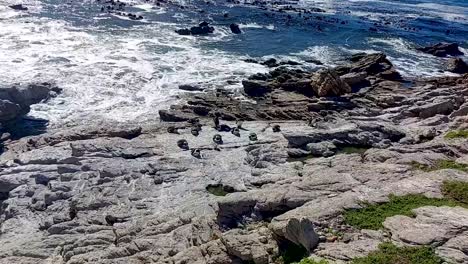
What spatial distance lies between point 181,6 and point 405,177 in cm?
7589

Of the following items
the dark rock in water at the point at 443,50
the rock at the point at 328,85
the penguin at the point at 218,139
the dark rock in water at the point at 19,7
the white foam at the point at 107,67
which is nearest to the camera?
the penguin at the point at 218,139

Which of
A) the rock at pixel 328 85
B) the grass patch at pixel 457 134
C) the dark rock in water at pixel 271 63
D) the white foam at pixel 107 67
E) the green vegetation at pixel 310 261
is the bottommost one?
the white foam at pixel 107 67

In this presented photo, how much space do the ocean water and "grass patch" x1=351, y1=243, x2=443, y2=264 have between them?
27.7 m

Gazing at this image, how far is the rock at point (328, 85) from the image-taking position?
4631 cm

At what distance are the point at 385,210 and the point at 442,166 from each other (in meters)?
6.85

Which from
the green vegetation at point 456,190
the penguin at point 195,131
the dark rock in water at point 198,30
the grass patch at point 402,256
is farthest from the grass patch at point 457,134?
the dark rock in water at point 198,30

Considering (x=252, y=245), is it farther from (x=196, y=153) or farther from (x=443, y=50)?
(x=443, y=50)

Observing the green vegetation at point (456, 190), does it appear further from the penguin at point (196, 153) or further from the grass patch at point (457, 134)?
the penguin at point (196, 153)

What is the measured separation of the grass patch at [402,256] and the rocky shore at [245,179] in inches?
14.2

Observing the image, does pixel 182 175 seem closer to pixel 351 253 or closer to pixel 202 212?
pixel 202 212

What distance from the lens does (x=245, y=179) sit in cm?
3077

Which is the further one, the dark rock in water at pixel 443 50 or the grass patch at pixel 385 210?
the dark rock in water at pixel 443 50

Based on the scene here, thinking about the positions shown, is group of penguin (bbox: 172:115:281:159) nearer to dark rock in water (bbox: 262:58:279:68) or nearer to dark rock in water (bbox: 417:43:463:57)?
dark rock in water (bbox: 262:58:279:68)

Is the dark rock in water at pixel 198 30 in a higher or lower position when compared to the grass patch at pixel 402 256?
lower
